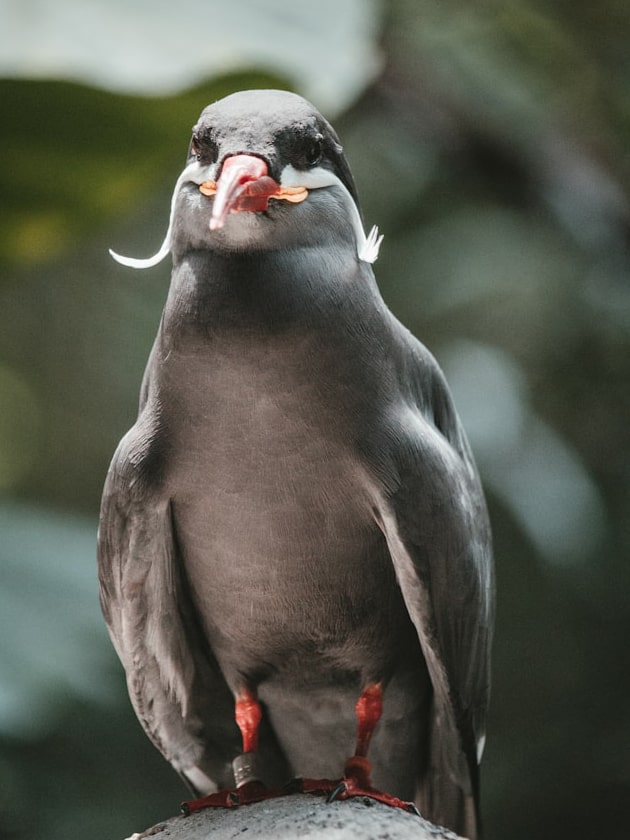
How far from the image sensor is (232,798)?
1.83 meters

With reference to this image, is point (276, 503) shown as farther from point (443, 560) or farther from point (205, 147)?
point (205, 147)

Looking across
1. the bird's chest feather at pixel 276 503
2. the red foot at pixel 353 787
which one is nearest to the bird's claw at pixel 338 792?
the red foot at pixel 353 787

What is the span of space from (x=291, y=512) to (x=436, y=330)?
7.99 feet

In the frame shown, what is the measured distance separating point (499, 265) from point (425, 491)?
2.47 metres

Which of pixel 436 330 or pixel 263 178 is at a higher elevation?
pixel 436 330

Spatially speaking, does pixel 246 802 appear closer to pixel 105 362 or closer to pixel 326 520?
pixel 326 520

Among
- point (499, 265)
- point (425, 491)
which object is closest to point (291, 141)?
point (425, 491)

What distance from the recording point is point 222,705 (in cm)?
204

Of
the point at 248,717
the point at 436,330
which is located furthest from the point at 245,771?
the point at 436,330

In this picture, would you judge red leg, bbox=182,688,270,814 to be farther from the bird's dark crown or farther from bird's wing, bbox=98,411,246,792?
the bird's dark crown

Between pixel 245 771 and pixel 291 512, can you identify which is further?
pixel 245 771

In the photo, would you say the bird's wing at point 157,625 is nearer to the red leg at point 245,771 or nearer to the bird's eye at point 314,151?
the red leg at point 245,771

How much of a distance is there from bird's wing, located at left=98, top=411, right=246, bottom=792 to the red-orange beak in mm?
391

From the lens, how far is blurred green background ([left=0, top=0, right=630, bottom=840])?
2.44 metres
